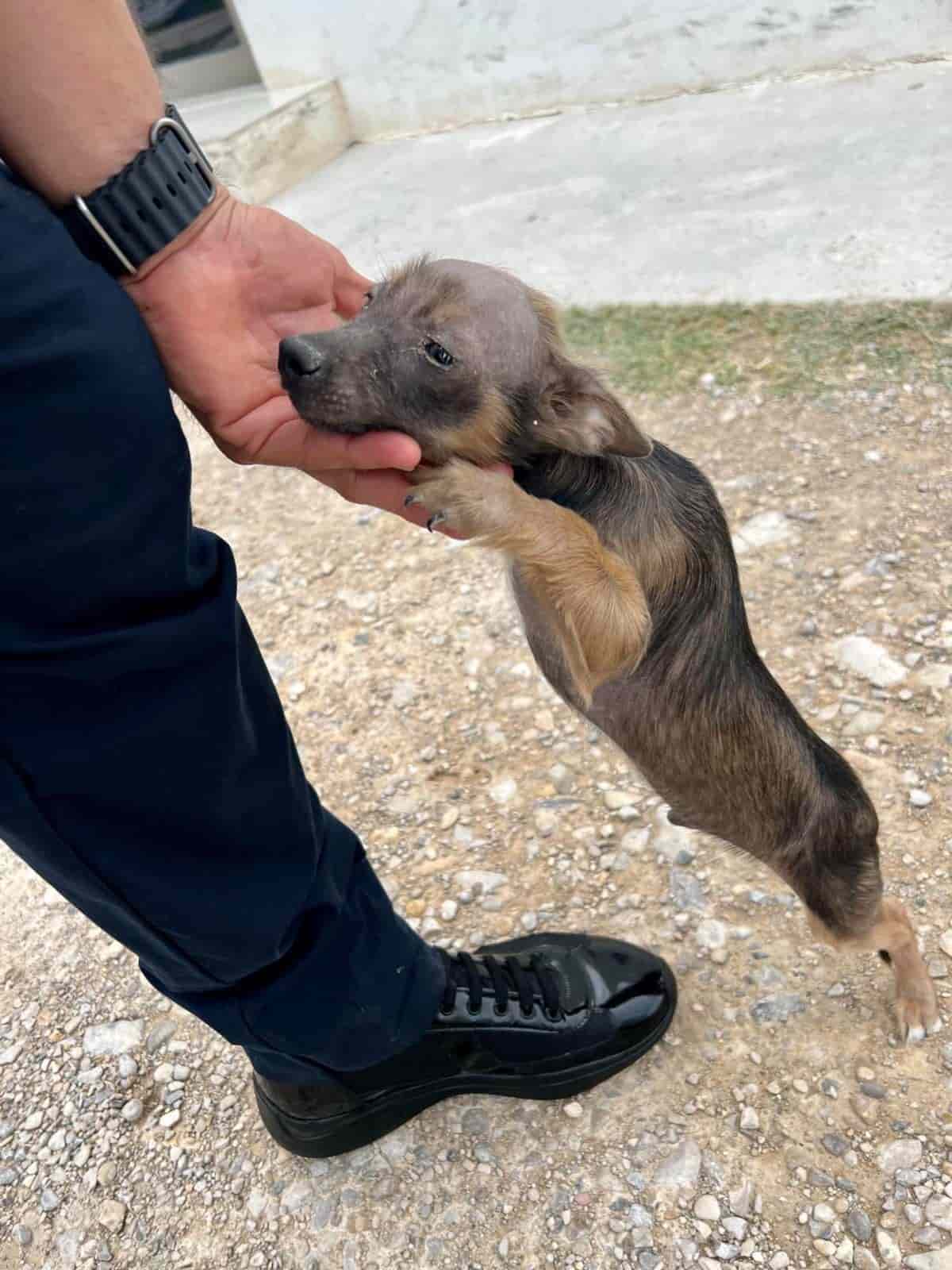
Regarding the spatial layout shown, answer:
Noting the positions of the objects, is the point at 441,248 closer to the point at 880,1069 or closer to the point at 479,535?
the point at 479,535

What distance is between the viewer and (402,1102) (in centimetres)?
258

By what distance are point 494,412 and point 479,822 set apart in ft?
4.93

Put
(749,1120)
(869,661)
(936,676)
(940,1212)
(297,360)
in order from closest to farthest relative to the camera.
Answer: (297,360) → (940,1212) → (749,1120) → (936,676) → (869,661)

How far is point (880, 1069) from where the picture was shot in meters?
2.54

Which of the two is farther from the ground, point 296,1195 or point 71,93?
point 71,93

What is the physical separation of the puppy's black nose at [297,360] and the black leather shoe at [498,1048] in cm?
150

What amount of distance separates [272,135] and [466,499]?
7.41 m

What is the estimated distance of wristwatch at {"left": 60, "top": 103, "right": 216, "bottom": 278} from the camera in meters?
1.68

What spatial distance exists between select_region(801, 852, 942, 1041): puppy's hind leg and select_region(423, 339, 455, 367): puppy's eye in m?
1.51

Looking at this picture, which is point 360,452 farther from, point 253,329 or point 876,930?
point 876,930

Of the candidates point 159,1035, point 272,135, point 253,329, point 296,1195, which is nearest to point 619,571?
point 253,329

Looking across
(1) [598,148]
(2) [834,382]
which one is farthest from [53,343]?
(1) [598,148]

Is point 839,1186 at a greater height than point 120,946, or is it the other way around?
point 120,946

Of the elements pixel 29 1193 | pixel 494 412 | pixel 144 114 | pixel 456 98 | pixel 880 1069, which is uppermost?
pixel 144 114
